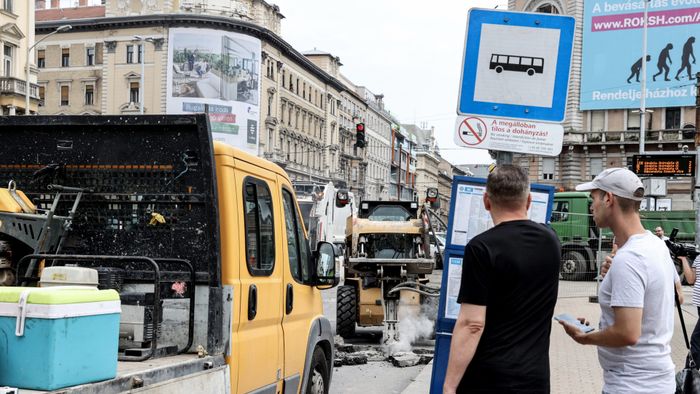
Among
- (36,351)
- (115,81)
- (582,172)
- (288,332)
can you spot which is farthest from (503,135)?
(115,81)

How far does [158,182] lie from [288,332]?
5.23ft

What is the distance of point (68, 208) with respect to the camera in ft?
18.4

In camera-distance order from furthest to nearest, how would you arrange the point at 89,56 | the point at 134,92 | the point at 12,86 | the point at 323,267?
the point at 89,56 < the point at 134,92 < the point at 12,86 < the point at 323,267

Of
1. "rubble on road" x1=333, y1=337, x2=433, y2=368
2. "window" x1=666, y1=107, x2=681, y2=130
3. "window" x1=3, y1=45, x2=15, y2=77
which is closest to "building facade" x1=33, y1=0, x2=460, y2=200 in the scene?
"window" x1=3, y1=45, x2=15, y2=77

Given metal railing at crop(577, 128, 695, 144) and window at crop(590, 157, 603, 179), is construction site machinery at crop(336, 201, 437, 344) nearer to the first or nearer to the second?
metal railing at crop(577, 128, 695, 144)

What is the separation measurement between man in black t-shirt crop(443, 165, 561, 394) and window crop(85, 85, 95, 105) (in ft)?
264

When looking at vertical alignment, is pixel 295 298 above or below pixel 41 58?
below

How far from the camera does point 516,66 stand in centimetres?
586

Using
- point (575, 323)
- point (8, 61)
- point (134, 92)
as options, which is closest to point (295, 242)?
point (575, 323)

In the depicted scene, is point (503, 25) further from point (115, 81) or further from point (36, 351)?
point (115, 81)

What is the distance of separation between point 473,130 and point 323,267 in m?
1.86

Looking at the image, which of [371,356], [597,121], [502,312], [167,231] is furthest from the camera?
[597,121]

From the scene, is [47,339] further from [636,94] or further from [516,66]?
[636,94]

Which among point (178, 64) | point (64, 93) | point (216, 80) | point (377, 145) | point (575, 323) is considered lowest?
point (575, 323)
